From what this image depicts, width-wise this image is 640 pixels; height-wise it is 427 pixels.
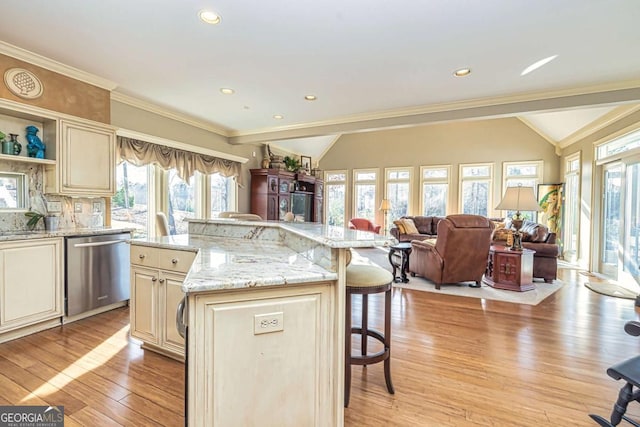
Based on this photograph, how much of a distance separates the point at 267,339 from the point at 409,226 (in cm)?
651

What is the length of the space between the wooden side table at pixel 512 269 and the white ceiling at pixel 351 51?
1.94 meters

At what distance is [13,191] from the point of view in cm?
293

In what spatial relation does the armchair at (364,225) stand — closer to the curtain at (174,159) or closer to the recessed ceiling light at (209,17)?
the curtain at (174,159)

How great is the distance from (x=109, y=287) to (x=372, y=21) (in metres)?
3.53

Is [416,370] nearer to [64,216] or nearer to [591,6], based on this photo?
[591,6]

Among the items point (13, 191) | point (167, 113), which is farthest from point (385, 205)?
point (13, 191)

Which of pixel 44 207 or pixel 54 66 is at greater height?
pixel 54 66

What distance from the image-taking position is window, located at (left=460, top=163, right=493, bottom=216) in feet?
26.0

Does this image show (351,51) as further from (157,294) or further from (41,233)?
(41,233)

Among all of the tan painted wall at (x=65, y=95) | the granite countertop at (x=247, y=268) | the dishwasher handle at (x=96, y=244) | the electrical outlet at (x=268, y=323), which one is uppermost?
the tan painted wall at (x=65, y=95)

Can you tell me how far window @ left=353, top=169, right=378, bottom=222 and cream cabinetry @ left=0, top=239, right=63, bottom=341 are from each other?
24.7 ft

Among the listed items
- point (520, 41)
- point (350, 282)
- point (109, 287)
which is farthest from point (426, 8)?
point (109, 287)

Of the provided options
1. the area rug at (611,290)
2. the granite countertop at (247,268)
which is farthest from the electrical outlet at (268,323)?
the area rug at (611,290)

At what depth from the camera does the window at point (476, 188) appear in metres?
7.91
